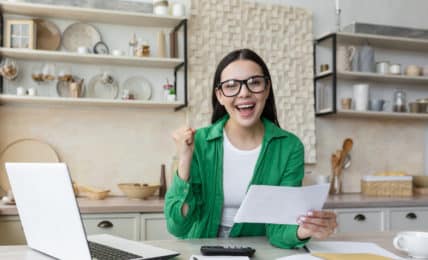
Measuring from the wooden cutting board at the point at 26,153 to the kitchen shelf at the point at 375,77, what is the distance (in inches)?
76.5

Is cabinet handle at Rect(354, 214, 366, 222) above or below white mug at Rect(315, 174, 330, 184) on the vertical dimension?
below

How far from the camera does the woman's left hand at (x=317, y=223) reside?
4.73 feet

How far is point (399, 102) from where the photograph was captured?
369cm

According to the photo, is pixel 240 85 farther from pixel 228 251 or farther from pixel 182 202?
pixel 228 251

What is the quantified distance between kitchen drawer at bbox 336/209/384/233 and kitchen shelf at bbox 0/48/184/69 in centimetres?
142

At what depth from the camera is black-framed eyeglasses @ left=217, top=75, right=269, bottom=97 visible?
1.72 metres

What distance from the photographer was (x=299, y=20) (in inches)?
142

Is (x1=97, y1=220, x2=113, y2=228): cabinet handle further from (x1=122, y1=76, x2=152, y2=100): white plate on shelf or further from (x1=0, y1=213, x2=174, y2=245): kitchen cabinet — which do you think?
(x1=122, y1=76, x2=152, y2=100): white plate on shelf

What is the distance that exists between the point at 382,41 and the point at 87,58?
2.14 meters

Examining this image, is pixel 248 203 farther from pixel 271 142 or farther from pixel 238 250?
pixel 271 142

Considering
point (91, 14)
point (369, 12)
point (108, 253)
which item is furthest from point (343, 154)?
point (108, 253)

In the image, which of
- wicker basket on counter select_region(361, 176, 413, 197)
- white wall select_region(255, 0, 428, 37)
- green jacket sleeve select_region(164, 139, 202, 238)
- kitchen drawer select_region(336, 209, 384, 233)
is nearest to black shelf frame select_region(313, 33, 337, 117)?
white wall select_region(255, 0, 428, 37)

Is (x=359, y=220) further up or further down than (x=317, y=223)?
further down

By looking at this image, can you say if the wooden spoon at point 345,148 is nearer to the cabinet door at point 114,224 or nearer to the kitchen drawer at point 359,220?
the kitchen drawer at point 359,220
